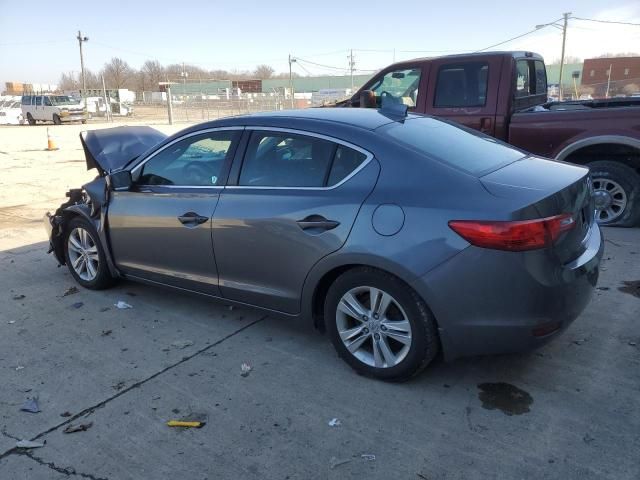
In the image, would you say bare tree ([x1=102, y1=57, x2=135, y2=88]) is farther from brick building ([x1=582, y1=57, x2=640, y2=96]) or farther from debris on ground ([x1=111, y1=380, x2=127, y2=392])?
debris on ground ([x1=111, y1=380, x2=127, y2=392])

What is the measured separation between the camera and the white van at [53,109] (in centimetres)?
3472

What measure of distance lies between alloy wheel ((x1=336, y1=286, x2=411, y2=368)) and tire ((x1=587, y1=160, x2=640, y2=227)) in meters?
4.37

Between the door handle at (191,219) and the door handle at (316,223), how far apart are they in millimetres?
852

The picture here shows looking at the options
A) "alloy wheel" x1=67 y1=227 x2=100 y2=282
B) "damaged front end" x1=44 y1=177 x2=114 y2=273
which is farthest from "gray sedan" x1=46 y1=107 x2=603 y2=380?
"alloy wheel" x1=67 y1=227 x2=100 y2=282

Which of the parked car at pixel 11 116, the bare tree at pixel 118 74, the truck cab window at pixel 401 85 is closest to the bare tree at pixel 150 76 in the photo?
the bare tree at pixel 118 74

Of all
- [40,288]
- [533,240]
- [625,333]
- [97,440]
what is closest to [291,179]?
[533,240]

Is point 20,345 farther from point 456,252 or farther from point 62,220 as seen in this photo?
point 456,252

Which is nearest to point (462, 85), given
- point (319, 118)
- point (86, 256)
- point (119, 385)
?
point (319, 118)

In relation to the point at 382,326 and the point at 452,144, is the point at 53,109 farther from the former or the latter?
the point at 382,326

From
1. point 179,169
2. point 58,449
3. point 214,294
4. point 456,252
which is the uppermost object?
point 179,169

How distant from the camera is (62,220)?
5.19 m

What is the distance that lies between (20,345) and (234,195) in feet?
6.48

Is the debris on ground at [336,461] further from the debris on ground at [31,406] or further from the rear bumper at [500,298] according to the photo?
the debris on ground at [31,406]

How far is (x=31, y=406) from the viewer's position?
320 cm
